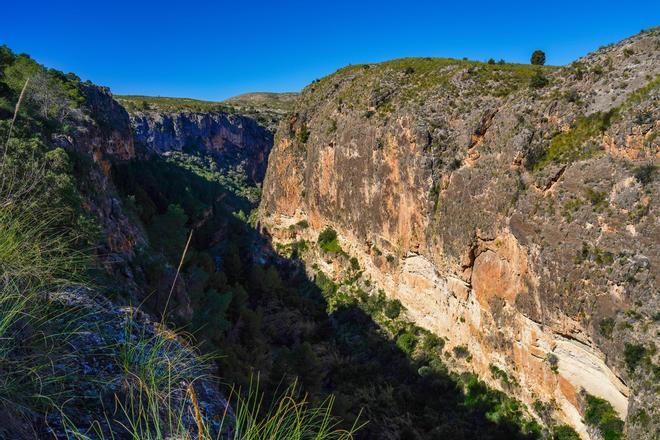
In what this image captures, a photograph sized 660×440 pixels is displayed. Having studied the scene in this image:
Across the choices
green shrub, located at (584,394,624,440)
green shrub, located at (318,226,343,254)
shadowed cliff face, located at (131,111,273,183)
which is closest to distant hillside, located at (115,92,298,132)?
shadowed cliff face, located at (131,111,273,183)

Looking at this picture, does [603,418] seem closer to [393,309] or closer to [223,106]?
[393,309]

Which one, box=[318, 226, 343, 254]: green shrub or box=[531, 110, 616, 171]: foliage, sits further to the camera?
box=[318, 226, 343, 254]: green shrub

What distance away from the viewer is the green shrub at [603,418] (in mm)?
17844

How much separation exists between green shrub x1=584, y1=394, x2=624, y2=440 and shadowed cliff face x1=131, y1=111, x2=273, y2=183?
290ft

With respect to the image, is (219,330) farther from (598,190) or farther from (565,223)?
(598,190)

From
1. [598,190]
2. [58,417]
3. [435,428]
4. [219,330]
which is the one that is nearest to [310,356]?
[219,330]

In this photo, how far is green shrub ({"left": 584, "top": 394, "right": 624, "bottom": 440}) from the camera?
1784cm

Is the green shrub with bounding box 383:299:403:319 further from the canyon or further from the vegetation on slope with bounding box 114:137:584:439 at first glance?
the canyon

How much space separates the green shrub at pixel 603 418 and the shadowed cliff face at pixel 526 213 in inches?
17.8

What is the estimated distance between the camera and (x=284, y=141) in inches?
2255

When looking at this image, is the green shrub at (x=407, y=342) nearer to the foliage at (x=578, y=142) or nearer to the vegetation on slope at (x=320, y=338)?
the vegetation on slope at (x=320, y=338)

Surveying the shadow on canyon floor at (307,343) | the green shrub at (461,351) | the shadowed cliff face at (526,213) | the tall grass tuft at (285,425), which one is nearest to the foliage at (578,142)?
the shadowed cliff face at (526,213)

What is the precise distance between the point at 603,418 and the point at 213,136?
100719 mm

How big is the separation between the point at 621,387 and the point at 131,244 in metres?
22.6
